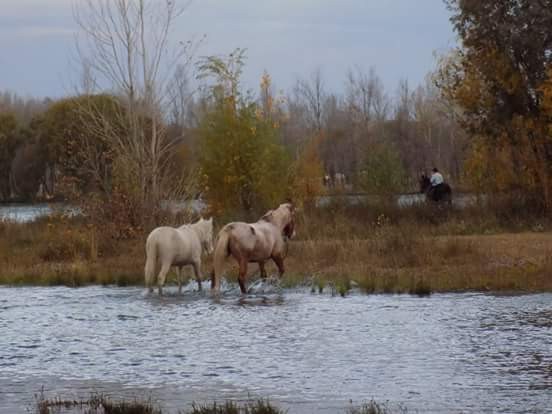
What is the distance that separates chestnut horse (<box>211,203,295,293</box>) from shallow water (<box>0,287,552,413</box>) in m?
0.83

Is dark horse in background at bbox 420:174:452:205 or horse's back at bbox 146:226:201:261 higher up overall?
dark horse in background at bbox 420:174:452:205

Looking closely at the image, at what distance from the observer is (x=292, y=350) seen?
14289 mm

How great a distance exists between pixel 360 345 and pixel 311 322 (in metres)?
2.53

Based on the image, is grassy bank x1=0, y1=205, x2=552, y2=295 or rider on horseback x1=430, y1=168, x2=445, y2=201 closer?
grassy bank x1=0, y1=205, x2=552, y2=295

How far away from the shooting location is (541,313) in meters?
17.2

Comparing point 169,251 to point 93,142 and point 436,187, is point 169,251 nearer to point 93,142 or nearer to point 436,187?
point 436,187

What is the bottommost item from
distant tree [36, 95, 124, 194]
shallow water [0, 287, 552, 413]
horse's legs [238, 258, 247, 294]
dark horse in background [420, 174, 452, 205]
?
shallow water [0, 287, 552, 413]

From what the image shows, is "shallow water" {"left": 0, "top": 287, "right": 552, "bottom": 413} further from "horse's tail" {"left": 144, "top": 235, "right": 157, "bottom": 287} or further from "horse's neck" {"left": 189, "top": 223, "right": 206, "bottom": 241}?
"horse's neck" {"left": 189, "top": 223, "right": 206, "bottom": 241}

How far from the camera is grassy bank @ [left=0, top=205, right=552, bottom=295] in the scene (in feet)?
71.7

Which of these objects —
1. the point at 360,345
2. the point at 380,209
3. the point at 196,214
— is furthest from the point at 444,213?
the point at 360,345

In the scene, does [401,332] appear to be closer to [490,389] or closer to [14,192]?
[490,389]

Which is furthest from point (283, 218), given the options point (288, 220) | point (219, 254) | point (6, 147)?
point (6, 147)

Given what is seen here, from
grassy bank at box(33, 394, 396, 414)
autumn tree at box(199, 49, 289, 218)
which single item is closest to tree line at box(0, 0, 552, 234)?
autumn tree at box(199, 49, 289, 218)

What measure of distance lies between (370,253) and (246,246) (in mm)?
5110
